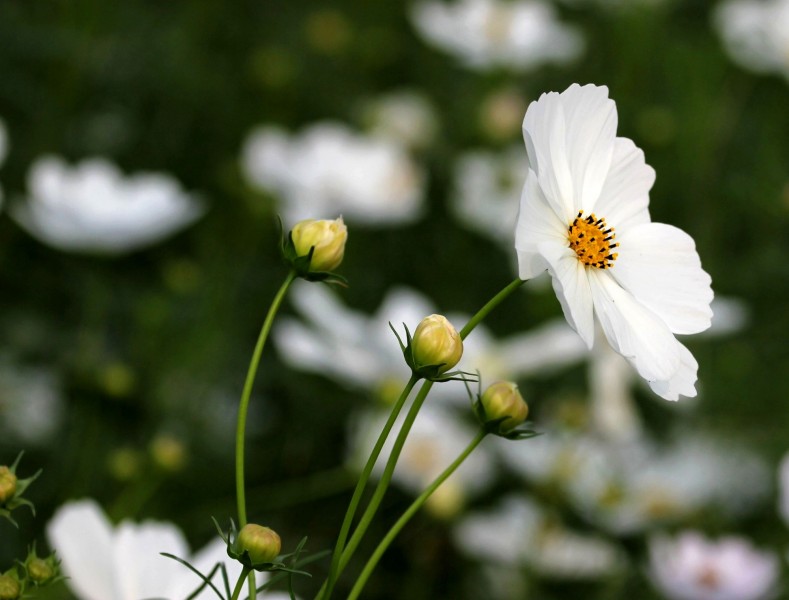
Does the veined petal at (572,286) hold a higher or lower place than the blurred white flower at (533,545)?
higher

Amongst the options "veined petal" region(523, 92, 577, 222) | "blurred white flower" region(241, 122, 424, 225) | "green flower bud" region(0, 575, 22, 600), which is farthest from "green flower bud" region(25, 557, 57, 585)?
"blurred white flower" region(241, 122, 424, 225)

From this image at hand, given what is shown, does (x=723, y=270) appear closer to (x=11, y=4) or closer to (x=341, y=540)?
(x=11, y=4)

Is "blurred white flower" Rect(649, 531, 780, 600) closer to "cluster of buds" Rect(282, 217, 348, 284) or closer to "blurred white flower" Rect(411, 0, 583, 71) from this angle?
"cluster of buds" Rect(282, 217, 348, 284)

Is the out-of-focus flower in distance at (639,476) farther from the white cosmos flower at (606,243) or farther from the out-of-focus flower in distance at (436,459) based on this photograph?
the white cosmos flower at (606,243)

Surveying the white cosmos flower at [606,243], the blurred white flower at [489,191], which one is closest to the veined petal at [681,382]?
the white cosmos flower at [606,243]

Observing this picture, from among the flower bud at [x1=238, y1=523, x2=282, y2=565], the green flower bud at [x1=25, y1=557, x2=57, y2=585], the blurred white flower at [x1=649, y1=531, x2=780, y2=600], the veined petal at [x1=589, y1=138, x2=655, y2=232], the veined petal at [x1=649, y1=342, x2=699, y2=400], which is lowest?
the blurred white flower at [x1=649, y1=531, x2=780, y2=600]
